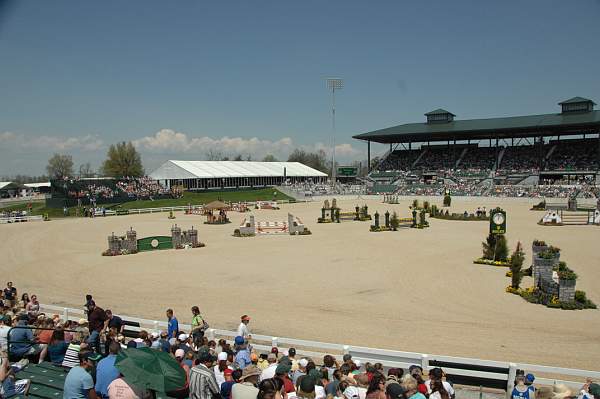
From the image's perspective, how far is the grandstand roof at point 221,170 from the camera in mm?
71688

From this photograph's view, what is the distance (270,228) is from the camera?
33.9m

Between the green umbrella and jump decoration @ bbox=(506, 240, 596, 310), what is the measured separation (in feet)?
42.1

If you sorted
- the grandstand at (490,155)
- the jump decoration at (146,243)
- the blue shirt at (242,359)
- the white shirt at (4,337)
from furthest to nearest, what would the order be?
the grandstand at (490,155), the jump decoration at (146,243), the white shirt at (4,337), the blue shirt at (242,359)

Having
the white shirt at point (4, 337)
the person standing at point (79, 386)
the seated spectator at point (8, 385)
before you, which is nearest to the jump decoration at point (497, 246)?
the white shirt at point (4, 337)

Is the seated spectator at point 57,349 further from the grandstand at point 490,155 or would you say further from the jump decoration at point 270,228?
the grandstand at point 490,155

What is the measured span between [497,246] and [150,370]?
60.5ft

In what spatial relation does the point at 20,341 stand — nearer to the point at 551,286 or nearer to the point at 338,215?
the point at 551,286

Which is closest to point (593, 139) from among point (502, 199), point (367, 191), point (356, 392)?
point (502, 199)

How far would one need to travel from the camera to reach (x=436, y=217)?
4222 centimetres

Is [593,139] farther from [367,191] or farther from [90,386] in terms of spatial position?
[90,386]

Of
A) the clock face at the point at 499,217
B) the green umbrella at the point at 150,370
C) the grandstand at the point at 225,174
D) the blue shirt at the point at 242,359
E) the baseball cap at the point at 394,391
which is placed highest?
the grandstand at the point at 225,174

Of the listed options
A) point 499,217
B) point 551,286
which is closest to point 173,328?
point 551,286

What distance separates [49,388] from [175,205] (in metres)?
54.7

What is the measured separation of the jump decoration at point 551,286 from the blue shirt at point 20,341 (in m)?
14.2
